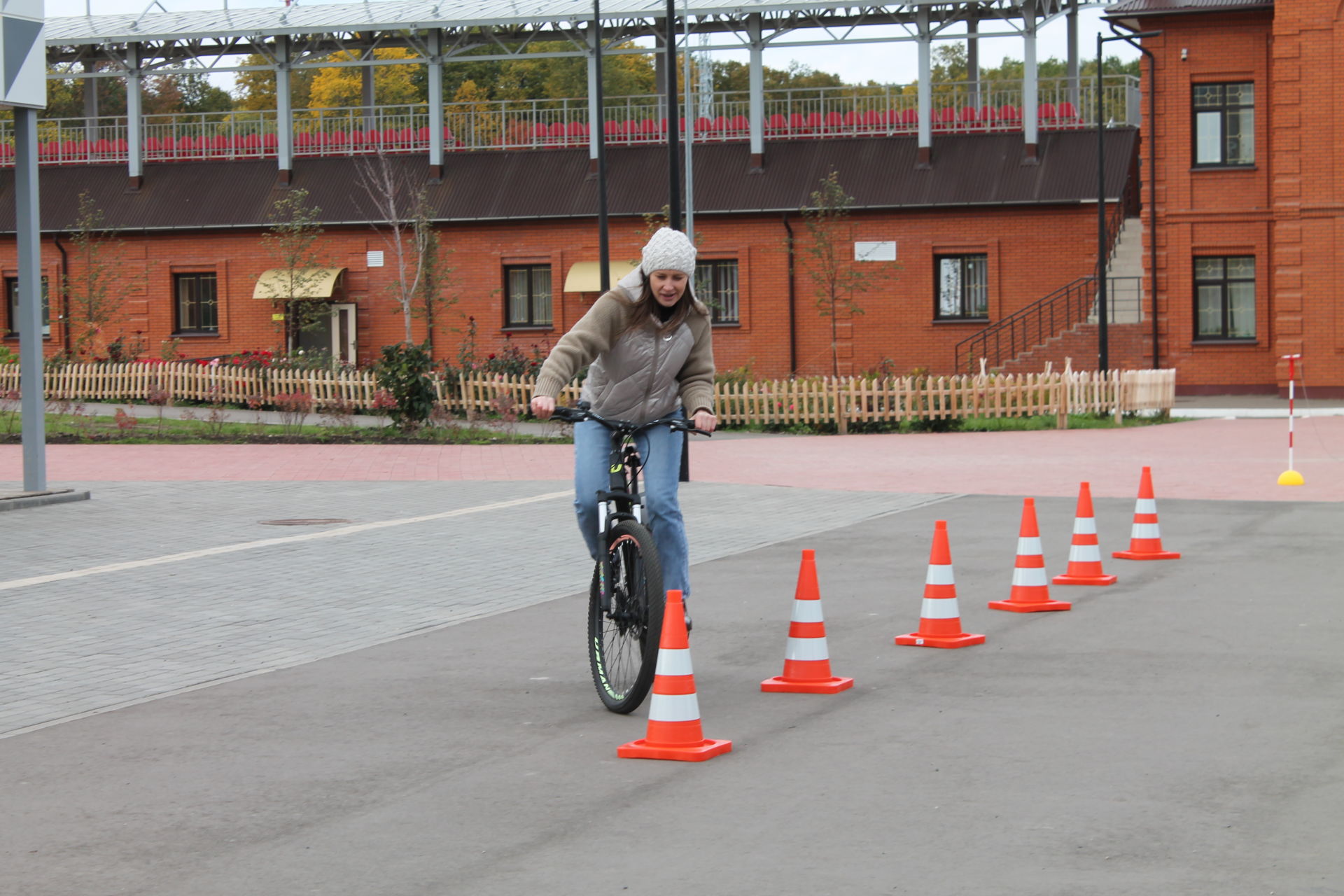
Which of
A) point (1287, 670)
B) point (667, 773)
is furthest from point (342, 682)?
point (1287, 670)

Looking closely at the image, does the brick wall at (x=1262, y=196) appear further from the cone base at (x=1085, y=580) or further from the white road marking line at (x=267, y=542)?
the cone base at (x=1085, y=580)

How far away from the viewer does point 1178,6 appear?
37.2 meters

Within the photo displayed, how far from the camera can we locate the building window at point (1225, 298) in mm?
37719

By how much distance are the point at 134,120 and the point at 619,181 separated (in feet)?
41.1

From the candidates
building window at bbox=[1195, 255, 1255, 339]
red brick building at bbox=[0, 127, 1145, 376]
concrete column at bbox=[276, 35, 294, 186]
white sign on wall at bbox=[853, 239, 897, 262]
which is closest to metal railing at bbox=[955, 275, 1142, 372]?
red brick building at bbox=[0, 127, 1145, 376]

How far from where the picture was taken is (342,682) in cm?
784

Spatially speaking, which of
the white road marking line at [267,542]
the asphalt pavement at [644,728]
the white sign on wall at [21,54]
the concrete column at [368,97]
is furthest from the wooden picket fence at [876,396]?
the asphalt pavement at [644,728]

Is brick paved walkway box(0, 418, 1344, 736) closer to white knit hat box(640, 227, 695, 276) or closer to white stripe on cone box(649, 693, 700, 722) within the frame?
white stripe on cone box(649, 693, 700, 722)

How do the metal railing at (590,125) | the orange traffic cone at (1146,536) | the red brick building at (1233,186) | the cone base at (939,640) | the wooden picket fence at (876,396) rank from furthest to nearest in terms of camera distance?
1. the metal railing at (590,125)
2. the red brick building at (1233,186)
3. the wooden picket fence at (876,396)
4. the orange traffic cone at (1146,536)
5. the cone base at (939,640)

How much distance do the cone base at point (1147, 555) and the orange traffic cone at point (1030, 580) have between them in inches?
91.2

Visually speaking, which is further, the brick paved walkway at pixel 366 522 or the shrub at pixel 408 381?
the shrub at pixel 408 381

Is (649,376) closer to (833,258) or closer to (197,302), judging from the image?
(833,258)

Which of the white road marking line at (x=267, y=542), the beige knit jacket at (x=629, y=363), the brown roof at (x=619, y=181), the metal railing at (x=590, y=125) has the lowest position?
the white road marking line at (x=267, y=542)

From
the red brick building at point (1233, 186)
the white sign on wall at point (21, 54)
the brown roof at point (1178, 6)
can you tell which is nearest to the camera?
the white sign on wall at point (21, 54)
